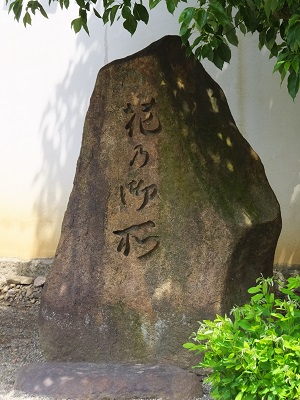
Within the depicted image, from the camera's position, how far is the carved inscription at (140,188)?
4590 mm

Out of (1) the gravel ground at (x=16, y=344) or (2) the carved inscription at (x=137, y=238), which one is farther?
(2) the carved inscription at (x=137, y=238)

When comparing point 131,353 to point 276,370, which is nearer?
point 276,370

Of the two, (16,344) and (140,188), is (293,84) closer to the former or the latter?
(140,188)

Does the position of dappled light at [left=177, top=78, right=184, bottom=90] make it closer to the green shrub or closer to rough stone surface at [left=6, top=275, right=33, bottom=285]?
the green shrub

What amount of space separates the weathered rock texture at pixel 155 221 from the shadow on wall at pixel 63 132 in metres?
1.70

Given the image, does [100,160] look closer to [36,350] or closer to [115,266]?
Result: [115,266]

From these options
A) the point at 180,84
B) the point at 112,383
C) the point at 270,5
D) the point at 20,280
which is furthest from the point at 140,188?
the point at 20,280

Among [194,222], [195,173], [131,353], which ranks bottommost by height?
[131,353]

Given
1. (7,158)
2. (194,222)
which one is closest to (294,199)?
(194,222)

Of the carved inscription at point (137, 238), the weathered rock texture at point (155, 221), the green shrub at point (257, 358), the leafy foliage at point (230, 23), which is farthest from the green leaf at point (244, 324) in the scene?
the carved inscription at point (137, 238)

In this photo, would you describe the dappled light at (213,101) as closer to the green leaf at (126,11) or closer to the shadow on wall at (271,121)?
the green leaf at (126,11)

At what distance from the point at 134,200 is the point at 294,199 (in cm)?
214

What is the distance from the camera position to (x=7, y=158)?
21.8 feet

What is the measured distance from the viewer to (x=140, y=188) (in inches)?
183
